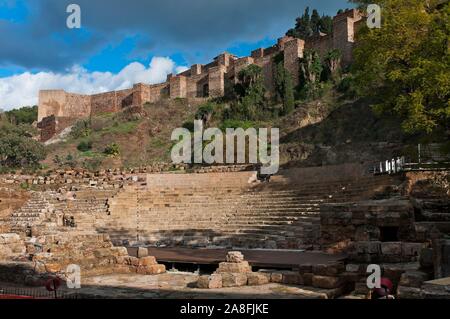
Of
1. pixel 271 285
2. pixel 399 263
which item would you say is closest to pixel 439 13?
pixel 399 263

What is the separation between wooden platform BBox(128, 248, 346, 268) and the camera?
452 inches

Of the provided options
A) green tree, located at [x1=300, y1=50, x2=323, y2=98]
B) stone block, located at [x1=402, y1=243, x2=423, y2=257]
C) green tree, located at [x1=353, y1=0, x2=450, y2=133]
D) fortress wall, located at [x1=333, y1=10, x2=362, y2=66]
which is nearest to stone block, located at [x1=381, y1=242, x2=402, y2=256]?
stone block, located at [x1=402, y1=243, x2=423, y2=257]

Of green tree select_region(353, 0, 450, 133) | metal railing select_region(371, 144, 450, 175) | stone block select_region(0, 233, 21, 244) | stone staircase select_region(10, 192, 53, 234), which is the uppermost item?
green tree select_region(353, 0, 450, 133)

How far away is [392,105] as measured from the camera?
1326 centimetres

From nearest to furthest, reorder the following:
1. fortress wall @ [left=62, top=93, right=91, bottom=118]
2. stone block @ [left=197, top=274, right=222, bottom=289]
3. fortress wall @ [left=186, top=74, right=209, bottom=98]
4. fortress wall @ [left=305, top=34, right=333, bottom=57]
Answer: stone block @ [left=197, top=274, right=222, bottom=289]
fortress wall @ [left=305, top=34, right=333, bottom=57]
fortress wall @ [left=186, top=74, right=209, bottom=98]
fortress wall @ [left=62, top=93, right=91, bottom=118]

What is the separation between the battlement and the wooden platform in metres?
28.3

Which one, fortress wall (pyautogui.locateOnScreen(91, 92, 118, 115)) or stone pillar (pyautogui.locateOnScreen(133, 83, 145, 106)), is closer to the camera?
stone pillar (pyautogui.locateOnScreen(133, 83, 145, 106))

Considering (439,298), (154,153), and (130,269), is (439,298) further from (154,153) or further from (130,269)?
(154,153)

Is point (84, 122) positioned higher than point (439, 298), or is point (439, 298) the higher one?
point (84, 122)

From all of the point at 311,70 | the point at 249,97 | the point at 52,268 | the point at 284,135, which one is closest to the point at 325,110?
the point at 284,135

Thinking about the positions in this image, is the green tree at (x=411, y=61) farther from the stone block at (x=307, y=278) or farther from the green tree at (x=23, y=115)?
the green tree at (x=23, y=115)

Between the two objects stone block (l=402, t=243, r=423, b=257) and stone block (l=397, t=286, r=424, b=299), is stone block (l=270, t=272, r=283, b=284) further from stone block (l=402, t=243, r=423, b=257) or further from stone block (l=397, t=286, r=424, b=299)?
stone block (l=397, t=286, r=424, b=299)

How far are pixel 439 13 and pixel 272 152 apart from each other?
19.9 m

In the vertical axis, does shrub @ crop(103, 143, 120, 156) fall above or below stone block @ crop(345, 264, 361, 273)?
above
